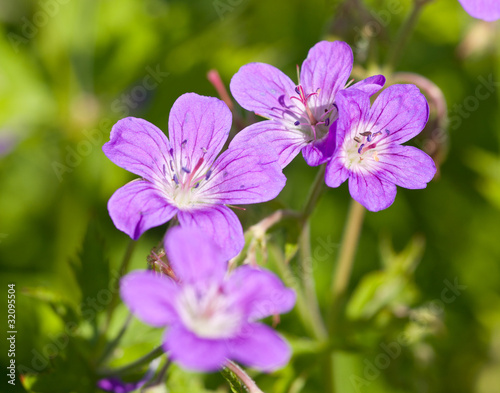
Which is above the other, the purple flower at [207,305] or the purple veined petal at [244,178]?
the purple veined petal at [244,178]

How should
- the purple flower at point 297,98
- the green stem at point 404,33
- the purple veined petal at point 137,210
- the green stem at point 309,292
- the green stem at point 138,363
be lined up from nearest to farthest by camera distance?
the purple veined petal at point 137,210
the green stem at point 138,363
the purple flower at point 297,98
the green stem at point 309,292
the green stem at point 404,33

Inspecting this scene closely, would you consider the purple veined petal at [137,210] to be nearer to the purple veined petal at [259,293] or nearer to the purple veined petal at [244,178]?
the purple veined petal at [244,178]

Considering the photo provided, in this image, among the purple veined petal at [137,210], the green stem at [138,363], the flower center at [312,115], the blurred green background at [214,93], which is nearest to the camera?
the purple veined petal at [137,210]

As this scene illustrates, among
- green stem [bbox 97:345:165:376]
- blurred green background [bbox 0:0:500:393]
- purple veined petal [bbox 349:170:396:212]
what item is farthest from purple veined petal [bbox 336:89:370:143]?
blurred green background [bbox 0:0:500:393]

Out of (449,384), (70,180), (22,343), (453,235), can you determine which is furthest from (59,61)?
(449,384)

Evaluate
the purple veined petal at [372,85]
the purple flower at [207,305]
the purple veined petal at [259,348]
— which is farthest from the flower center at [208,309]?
the purple veined petal at [372,85]

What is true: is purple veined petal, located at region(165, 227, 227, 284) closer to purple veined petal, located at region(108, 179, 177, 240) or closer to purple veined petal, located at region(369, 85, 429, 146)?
purple veined petal, located at region(108, 179, 177, 240)

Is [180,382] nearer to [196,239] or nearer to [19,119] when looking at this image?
[196,239]
